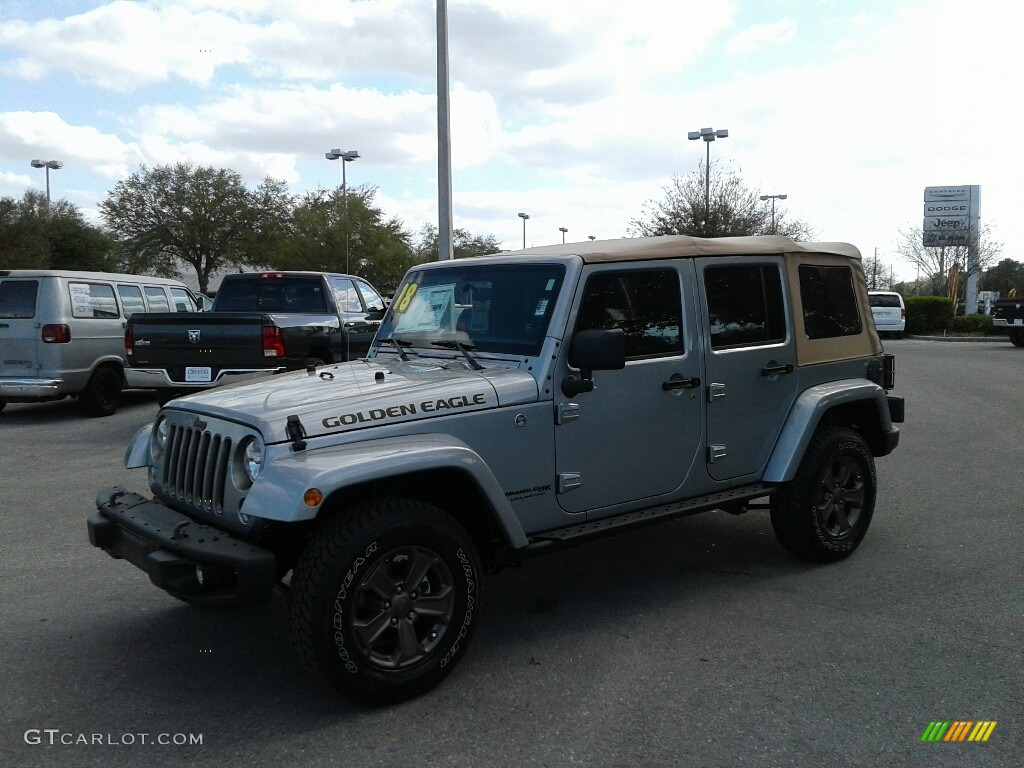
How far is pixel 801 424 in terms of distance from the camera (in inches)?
202

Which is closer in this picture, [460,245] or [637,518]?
[637,518]

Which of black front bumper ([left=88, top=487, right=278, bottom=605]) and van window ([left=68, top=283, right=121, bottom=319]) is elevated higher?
van window ([left=68, top=283, right=121, bottom=319])

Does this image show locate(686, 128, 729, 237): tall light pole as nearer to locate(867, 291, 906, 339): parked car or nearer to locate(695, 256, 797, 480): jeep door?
locate(867, 291, 906, 339): parked car

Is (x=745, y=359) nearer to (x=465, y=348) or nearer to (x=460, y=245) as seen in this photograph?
(x=465, y=348)

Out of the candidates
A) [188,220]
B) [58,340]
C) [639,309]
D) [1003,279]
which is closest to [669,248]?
[639,309]

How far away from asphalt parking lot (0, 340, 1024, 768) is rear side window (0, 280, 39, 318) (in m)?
5.78

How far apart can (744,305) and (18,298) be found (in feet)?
32.0

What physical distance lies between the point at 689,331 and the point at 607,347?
3.02ft

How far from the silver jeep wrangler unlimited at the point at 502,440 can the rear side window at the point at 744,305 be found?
13 millimetres

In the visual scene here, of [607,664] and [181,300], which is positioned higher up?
[181,300]

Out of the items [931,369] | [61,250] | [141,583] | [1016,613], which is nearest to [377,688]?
[141,583]

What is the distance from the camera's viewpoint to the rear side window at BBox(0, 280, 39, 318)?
37.0 ft

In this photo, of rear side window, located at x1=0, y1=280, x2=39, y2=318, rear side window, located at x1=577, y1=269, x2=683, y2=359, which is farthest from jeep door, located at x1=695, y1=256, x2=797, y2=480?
rear side window, located at x1=0, y1=280, x2=39, y2=318

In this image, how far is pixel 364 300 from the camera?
40.8 ft
